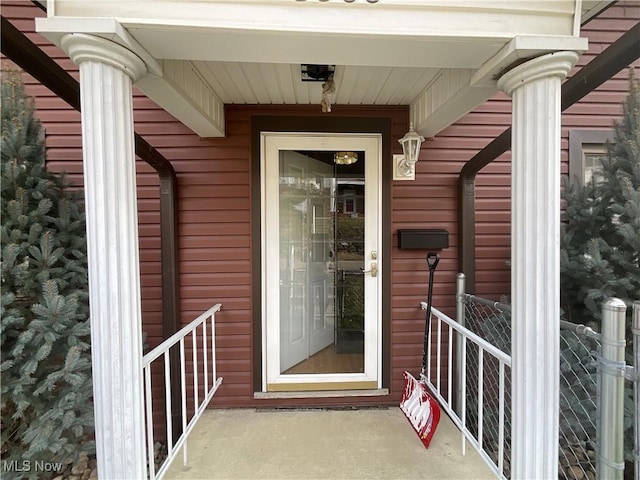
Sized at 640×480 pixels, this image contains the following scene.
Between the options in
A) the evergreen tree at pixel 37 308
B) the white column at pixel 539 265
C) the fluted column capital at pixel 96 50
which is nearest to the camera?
the fluted column capital at pixel 96 50

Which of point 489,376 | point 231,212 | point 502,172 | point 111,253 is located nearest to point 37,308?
point 111,253

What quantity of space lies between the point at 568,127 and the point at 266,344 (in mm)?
3066

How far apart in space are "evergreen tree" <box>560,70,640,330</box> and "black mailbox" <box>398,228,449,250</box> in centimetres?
76

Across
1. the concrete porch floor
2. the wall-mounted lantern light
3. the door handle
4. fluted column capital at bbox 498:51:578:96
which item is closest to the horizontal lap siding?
the wall-mounted lantern light

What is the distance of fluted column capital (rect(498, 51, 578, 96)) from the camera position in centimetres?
118

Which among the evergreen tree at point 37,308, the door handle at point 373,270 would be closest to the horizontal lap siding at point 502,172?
the door handle at point 373,270

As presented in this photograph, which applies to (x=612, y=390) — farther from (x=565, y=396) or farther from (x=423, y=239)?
(x=423, y=239)

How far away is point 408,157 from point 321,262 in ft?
3.48

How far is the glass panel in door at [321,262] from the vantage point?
252cm

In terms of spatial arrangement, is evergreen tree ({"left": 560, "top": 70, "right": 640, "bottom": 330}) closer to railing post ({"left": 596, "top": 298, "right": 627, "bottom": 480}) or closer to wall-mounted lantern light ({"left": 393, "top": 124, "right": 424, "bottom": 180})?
railing post ({"left": 596, "top": 298, "right": 627, "bottom": 480})

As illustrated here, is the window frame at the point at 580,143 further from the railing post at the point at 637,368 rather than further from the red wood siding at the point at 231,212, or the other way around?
the railing post at the point at 637,368

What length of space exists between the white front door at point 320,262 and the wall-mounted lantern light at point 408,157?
16 cm

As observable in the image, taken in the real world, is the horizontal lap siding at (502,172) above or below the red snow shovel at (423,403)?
above

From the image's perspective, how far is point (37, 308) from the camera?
166 centimetres
